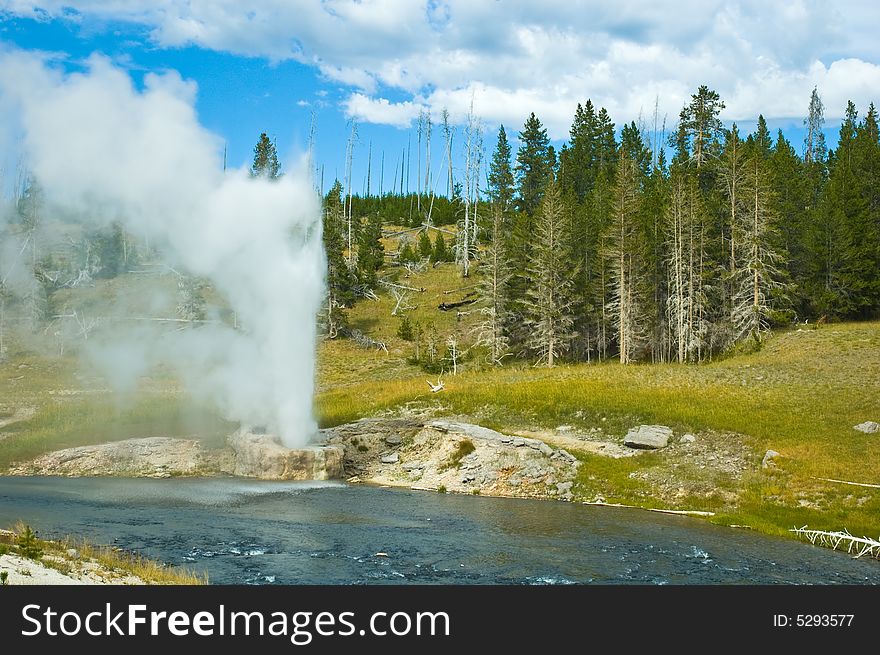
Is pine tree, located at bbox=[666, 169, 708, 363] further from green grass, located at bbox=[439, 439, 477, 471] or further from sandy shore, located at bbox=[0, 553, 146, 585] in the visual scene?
sandy shore, located at bbox=[0, 553, 146, 585]

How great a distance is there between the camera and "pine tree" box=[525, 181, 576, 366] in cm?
6556

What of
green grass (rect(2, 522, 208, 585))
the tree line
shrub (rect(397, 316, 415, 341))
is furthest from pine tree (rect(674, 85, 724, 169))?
green grass (rect(2, 522, 208, 585))

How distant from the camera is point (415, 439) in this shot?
39.1 metres

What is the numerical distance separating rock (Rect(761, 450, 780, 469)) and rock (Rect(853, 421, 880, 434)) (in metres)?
4.65

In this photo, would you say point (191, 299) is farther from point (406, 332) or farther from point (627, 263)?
point (627, 263)

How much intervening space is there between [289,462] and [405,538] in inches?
580

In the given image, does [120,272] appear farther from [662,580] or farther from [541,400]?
[662,580]

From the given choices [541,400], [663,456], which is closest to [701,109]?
[541,400]

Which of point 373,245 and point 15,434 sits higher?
point 373,245

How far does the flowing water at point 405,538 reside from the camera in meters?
18.4

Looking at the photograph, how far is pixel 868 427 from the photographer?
109ft

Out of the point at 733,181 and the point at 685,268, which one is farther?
the point at 733,181

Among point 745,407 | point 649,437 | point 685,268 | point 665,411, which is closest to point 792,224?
point 685,268

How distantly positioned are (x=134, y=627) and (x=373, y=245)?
92.3m
